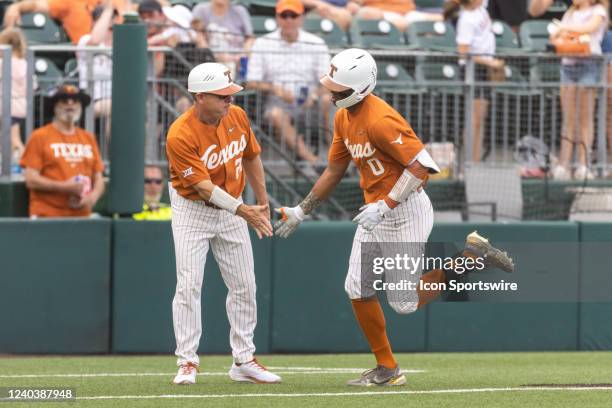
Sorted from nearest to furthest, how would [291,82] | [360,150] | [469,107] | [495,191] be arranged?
[360,150] < [291,82] < [495,191] < [469,107]

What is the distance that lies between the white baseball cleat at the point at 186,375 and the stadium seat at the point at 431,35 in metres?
7.99

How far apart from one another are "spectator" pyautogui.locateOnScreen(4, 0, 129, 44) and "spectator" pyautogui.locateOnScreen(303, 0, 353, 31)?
2559 millimetres

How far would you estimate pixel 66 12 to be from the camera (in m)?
15.1

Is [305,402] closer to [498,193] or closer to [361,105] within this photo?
[361,105]

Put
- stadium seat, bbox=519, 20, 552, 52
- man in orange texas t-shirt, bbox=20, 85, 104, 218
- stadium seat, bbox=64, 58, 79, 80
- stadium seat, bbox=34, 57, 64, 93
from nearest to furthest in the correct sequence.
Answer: man in orange texas t-shirt, bbox=20, 85, 104, 218 → stadium seat, bbox=34, 57, 64, 93 → stadium seat, bbox=64, 58, 79, 80 → stadium seat, bbox=519, 20, 552, 52

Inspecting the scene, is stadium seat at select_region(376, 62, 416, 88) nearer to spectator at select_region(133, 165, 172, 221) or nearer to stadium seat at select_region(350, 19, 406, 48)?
stadium seat at select_region(350, 19, 406, 48)

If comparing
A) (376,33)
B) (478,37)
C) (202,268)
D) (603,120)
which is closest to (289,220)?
(202,268)

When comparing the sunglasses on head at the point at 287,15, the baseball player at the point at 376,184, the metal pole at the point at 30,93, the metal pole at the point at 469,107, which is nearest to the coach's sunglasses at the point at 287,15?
the sunglasses on head at the point at 287,15

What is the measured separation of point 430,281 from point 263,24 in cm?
779

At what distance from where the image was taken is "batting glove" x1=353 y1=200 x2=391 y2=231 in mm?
8070

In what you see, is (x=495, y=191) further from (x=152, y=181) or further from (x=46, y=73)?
(x=46, y=73)

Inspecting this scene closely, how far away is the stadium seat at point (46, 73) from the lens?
13.1 m

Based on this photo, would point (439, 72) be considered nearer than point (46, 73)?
No

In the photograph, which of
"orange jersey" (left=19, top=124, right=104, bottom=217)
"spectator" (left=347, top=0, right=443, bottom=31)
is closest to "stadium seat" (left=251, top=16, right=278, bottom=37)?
"spectator" (left=347, top=0, right=443, bottom=31)
